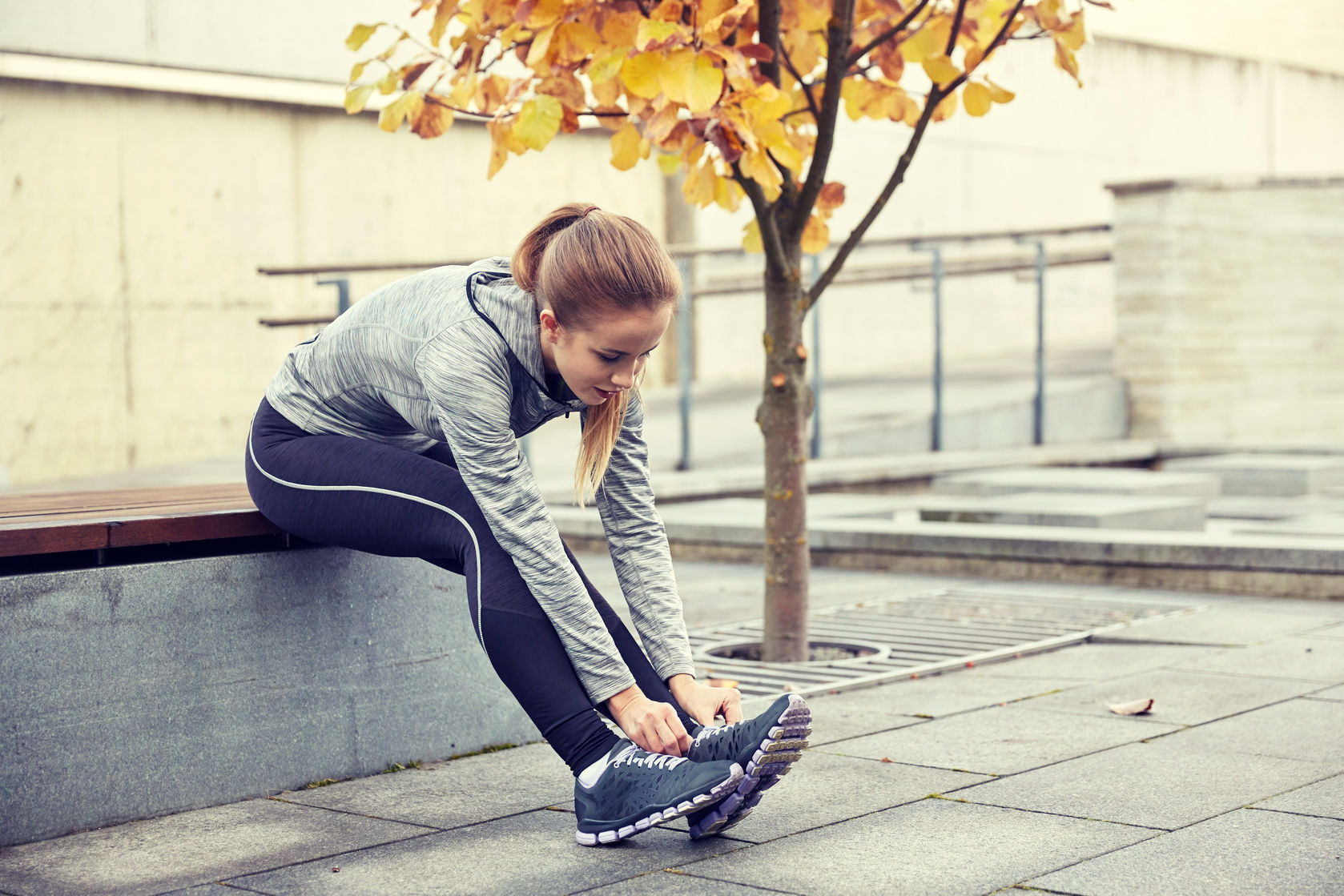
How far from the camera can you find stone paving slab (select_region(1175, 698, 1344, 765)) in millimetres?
3521

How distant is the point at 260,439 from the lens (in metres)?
3.35

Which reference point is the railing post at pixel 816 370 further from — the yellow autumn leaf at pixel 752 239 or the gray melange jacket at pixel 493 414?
the gray melange jacket at pixel 493 414

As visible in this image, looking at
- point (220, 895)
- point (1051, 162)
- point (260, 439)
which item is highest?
point (1051, 162)

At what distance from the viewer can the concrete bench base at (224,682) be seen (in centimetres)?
297

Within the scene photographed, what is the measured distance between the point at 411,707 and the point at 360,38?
2015mm

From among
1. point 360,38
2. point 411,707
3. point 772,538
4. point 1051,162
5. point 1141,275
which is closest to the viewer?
point 411,707

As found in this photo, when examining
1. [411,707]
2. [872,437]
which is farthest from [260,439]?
[872,437]

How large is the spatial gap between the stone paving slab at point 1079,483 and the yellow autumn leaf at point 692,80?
5273mm

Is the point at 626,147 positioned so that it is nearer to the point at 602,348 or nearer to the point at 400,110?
the point at 400,110

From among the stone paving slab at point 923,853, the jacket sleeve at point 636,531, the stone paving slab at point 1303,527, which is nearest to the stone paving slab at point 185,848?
the jacket sleeve at point 636,531

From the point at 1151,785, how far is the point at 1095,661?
5.08 feet

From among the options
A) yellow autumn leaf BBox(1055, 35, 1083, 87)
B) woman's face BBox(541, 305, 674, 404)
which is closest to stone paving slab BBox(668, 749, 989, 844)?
woman's face BBox(541, 305, 674, 404)

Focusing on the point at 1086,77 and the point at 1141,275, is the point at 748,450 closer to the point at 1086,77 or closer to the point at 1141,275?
the point at 1141,275

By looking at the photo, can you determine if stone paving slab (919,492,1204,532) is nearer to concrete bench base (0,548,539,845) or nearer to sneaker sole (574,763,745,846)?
concrete bench base (0,548,539,845)
